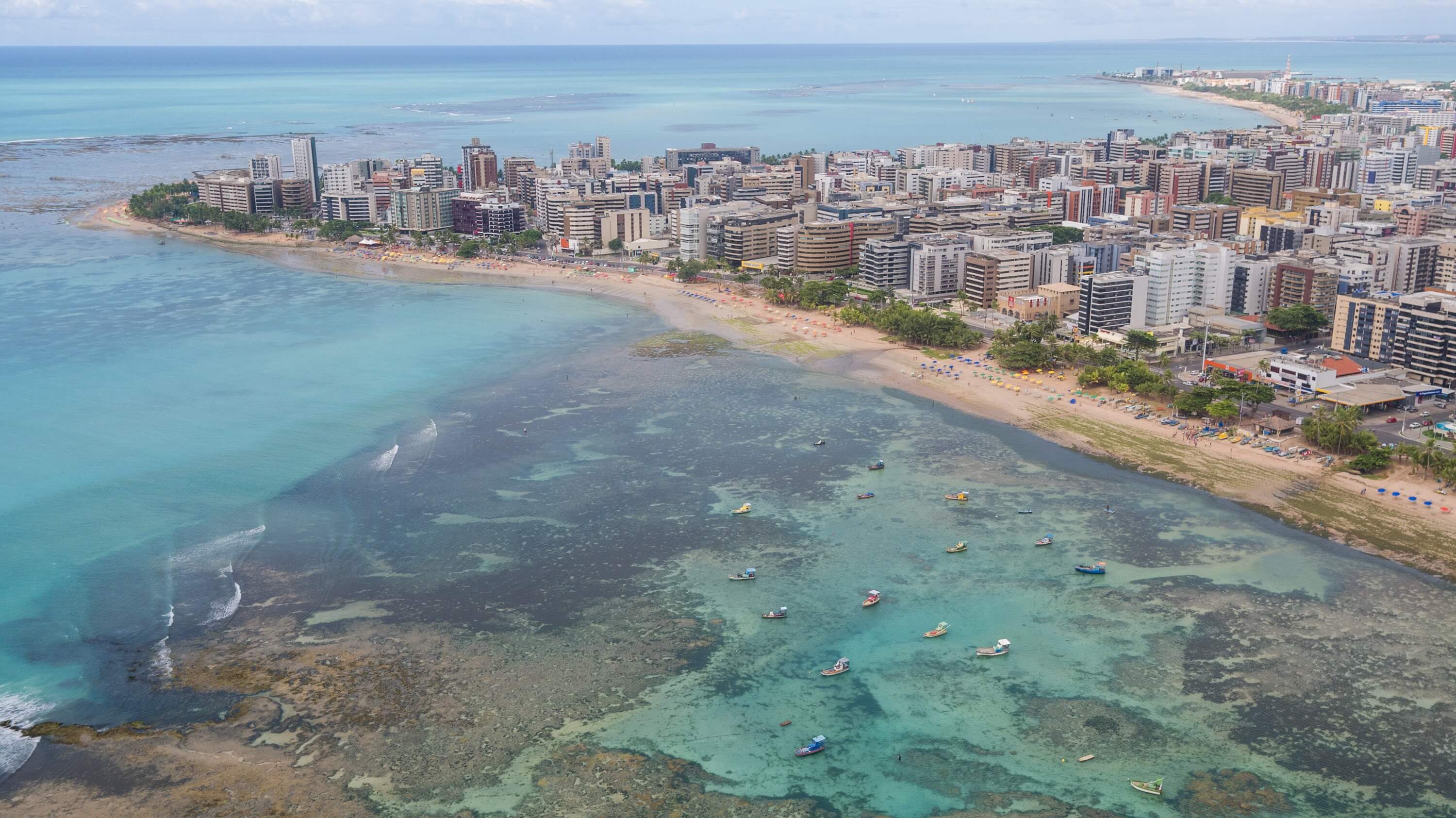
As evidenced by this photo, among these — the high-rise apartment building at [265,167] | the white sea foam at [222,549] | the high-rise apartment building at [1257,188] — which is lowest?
the white sea foam at [222,549]

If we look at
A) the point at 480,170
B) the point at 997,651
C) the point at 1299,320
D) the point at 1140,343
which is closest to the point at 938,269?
the point at 1140,343

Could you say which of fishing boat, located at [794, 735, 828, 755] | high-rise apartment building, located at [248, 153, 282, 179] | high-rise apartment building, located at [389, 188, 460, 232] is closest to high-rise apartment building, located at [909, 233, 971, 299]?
high-rise apartment building, located at [389, 188, 460, 232]

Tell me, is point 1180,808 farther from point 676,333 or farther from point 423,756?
point 676,333

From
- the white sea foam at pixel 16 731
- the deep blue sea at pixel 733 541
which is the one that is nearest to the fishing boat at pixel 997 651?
the deep blue sea at pixel 733 541

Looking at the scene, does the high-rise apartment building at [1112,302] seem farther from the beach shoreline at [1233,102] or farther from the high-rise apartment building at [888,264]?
the beach shoreline at [1233,102]

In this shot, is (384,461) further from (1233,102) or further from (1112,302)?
(1233,102)

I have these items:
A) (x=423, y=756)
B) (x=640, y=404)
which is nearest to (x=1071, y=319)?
(x=640, y=404)
